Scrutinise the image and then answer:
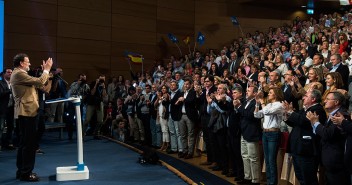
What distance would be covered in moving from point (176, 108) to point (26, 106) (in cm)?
290

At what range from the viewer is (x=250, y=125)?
4766 mm

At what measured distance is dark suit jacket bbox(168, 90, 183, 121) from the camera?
681 cm

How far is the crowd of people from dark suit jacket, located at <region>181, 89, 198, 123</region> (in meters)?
0.02

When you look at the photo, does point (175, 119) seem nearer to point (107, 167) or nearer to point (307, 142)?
point (107, 167)

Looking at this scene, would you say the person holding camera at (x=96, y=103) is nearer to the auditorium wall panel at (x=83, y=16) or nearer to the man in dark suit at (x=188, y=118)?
the man in dark suit at (x=188, y=118)

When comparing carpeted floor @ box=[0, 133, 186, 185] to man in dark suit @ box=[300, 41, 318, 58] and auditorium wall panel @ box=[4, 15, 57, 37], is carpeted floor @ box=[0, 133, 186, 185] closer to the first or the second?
man in dark suit @ box=[300, 41, 318, 58]

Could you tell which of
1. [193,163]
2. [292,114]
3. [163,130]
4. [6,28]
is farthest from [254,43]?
[292,114]

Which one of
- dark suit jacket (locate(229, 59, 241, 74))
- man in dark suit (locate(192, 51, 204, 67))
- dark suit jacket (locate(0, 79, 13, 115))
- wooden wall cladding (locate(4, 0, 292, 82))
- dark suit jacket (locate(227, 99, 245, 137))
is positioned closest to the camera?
dark suit jacket (locate(227, 99, 245, 137))

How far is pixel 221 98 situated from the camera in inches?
213

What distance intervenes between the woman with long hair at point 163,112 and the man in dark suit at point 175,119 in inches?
5.1

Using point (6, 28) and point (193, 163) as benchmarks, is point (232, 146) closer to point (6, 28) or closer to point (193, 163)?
point (193, 163)

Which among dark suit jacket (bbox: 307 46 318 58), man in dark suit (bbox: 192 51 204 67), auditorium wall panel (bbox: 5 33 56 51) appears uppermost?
auditorium wall panel (bbox: 5 33 56 51)

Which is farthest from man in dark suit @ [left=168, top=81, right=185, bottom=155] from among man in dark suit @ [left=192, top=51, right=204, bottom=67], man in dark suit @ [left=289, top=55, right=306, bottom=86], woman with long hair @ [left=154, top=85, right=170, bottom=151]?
man in dark suit @ [left=192, top=51, right=204, bottom=67]

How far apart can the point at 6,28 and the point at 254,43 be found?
713 centimetres
